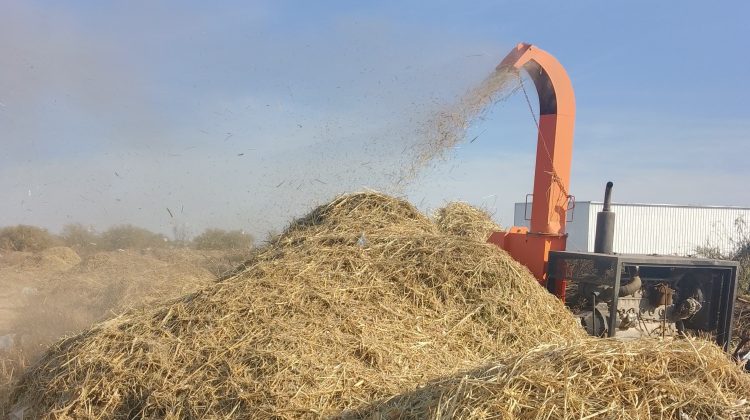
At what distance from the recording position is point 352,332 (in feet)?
16.1

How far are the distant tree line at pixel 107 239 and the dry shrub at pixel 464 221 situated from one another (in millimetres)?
6529

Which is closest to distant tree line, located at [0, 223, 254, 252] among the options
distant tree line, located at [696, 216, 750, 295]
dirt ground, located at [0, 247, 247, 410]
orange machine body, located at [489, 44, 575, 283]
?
dirt ground, located at [0, 247, 247, 410]

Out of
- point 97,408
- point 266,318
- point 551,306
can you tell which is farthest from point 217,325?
point 551,306

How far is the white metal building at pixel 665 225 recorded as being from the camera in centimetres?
2959

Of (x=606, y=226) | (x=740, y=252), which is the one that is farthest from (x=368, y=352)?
(x=740, y=252)

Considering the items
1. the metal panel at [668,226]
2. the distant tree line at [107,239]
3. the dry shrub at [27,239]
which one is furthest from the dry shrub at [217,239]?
the metal panel at [668,226]

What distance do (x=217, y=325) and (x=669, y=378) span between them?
329cm

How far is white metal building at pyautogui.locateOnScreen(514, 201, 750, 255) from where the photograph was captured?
1165 inches

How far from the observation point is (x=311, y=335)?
472cm

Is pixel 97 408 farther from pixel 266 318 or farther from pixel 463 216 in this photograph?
pixel 463 216

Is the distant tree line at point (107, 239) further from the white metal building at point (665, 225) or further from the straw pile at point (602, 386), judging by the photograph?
Result: the white metal building at point (665, 225)

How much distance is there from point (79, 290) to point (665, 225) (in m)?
27.8

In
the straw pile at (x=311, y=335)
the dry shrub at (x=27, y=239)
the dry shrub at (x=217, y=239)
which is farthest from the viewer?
the dry shrub at (x=27, y=239)

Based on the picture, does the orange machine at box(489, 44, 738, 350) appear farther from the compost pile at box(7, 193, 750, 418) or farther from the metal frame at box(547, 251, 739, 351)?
the compost pile at box(7, 193, 750, 418)
